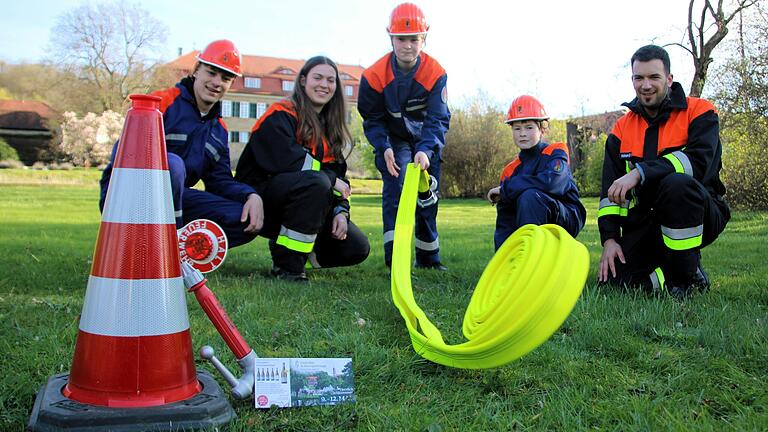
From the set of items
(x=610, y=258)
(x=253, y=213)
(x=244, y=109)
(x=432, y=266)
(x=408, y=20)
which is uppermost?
(x=244, y=109)

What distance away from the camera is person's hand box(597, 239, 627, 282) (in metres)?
4.23

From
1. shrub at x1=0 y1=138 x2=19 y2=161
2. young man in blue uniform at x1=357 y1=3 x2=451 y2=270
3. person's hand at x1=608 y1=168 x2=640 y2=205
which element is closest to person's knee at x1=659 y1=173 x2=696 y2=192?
person's hand at x1=608 y1=168 x2=640 y2=205

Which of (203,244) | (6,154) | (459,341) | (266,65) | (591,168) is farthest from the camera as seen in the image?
(266,65)

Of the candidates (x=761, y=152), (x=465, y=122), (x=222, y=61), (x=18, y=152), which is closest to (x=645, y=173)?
(x=222, y=61)

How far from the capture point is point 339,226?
4766mm

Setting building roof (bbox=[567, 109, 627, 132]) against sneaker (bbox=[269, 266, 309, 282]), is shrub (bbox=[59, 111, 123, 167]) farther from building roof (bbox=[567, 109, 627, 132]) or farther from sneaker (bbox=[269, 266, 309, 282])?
sneaker (bbox=[269, 266, 309, 282])

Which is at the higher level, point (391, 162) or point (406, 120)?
point (406, 120)

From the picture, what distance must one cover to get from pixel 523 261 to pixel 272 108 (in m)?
2.89

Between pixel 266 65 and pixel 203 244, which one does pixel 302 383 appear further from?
pixel 266 65

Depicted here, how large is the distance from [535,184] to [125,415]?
3547 millimetres

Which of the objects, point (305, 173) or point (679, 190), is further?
point (305, 173)

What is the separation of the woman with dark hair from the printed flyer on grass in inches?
90.9

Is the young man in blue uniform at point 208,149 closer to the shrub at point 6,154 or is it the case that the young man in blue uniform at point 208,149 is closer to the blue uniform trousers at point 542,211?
the blue uniform trousers at point 542,211

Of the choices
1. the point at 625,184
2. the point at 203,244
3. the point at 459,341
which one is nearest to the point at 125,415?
the point at 459,341
